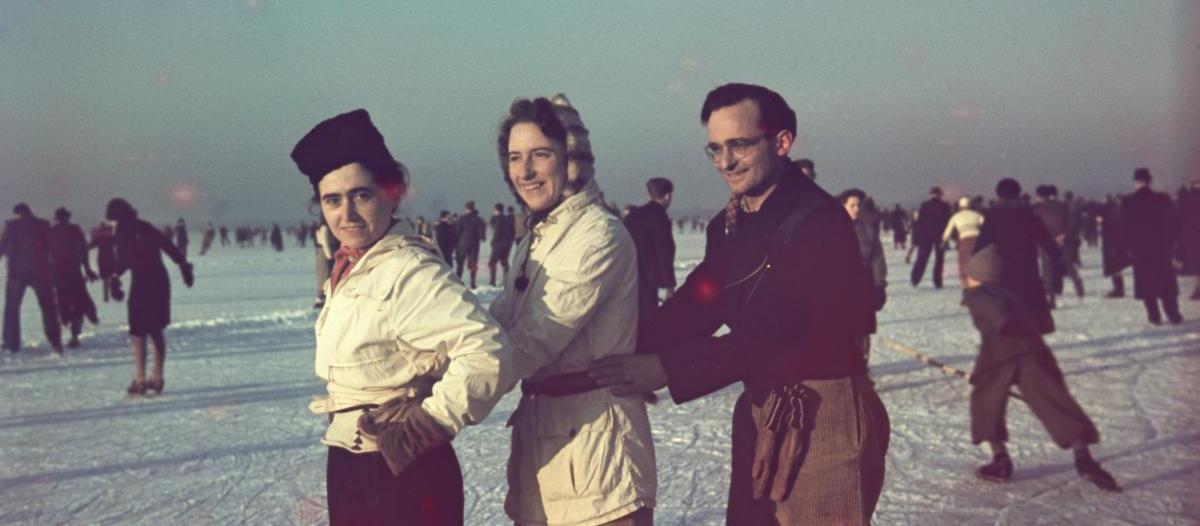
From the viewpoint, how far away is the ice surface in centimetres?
378

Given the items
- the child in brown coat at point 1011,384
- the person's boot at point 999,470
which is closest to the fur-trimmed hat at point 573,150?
the child in brown coat at point 1011,384

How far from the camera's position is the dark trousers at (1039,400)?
3988mm

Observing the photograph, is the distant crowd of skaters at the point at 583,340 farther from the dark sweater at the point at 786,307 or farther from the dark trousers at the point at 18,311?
the dark trousers at the point at 18,311

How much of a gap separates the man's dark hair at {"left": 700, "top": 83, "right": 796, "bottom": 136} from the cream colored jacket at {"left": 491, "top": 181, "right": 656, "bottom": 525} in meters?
0.39

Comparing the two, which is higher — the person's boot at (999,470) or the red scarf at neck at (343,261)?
the red scarf at neck at (343,261)

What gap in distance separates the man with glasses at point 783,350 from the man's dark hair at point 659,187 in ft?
17.0

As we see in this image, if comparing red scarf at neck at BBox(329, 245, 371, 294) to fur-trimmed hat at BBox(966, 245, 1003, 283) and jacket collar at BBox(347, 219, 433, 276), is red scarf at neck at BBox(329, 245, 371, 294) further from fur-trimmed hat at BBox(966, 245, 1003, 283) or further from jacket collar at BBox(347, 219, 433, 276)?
fur-trimmed hat at BBox(966, 245, 1003, 283)

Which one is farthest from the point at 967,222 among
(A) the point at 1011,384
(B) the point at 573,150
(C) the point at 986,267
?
(B) the point at 573,150

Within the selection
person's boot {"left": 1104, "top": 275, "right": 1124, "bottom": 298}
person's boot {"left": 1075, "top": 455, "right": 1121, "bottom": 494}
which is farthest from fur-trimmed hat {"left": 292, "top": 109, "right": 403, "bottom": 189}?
person's boot {"left": 1104, "top": 275, "right": 1124, "bottom": 298}

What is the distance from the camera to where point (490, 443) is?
16.1ft

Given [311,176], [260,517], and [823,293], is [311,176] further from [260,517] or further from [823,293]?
[260,517]

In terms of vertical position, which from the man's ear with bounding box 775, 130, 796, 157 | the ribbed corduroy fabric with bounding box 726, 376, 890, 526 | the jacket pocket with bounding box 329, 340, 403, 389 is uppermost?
the man's ear with bounding box 775, 130, 796, 157

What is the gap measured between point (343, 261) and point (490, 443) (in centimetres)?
317

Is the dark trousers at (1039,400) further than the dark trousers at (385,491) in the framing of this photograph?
Yes
